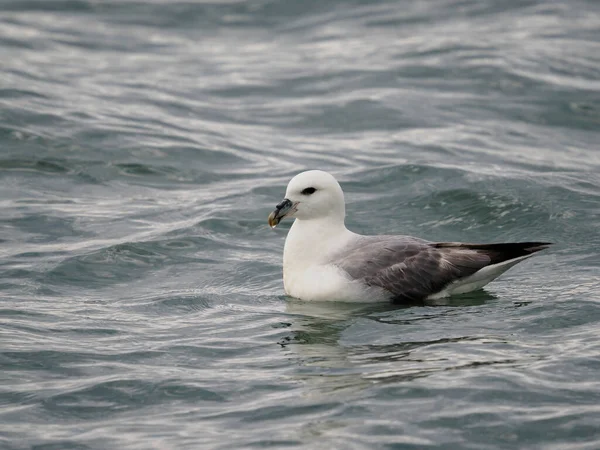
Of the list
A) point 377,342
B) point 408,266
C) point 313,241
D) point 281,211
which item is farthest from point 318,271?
point 377,342

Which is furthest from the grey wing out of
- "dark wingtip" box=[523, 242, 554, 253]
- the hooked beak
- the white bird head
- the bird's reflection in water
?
the hooked beak

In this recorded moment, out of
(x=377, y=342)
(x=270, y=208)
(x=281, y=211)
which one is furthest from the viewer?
(x=270, y=208)

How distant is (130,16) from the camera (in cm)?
2103

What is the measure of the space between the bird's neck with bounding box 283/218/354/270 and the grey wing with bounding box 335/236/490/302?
18 centimetres

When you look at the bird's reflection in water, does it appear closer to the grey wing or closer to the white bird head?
the grey wing

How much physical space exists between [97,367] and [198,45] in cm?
1269

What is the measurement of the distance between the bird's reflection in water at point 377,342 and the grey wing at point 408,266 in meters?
0.16

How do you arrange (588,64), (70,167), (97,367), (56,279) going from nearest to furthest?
(97,367), (56,279), (70,167), (588,64)

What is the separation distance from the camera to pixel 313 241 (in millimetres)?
9047

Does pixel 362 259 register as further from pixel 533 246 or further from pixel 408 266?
pixel 533 246

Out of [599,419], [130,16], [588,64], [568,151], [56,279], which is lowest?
[599,419]

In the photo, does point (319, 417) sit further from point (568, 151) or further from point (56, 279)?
point (568, 151)

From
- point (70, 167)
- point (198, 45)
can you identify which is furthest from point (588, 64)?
point (70, 167)

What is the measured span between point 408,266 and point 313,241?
85 cm
